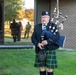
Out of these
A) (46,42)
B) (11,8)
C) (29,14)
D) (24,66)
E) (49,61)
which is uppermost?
(11,8)

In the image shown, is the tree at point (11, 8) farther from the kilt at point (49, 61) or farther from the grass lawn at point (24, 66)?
the kilt at point (49, 61)

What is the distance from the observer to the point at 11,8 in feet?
53.2

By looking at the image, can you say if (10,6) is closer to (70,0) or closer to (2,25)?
(2,25)

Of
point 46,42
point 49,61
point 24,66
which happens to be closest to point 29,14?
point 24,66

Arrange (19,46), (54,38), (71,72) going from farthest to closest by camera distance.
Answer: (19,46)
(71,72)
(54,38)

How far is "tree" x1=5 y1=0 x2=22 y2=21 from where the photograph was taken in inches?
639

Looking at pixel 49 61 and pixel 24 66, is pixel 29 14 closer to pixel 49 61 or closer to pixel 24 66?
pixel 24 66

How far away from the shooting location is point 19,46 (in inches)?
631

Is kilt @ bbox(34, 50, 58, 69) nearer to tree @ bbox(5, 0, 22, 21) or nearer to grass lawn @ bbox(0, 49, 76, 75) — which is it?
grass lawn @ bbox(0, 49, 76, 75)

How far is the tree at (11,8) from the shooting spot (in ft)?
53.2

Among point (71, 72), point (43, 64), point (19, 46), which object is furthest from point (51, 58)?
point (19, 46)

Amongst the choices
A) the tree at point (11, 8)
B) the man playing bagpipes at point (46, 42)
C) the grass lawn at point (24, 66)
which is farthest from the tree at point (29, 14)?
the man playing bagpipes at point (46, 42)

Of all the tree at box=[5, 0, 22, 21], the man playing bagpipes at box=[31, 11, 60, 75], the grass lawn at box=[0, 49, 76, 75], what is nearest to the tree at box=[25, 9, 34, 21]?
the tree at box=[5, 0, 22, 21]

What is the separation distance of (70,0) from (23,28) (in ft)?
10.2
